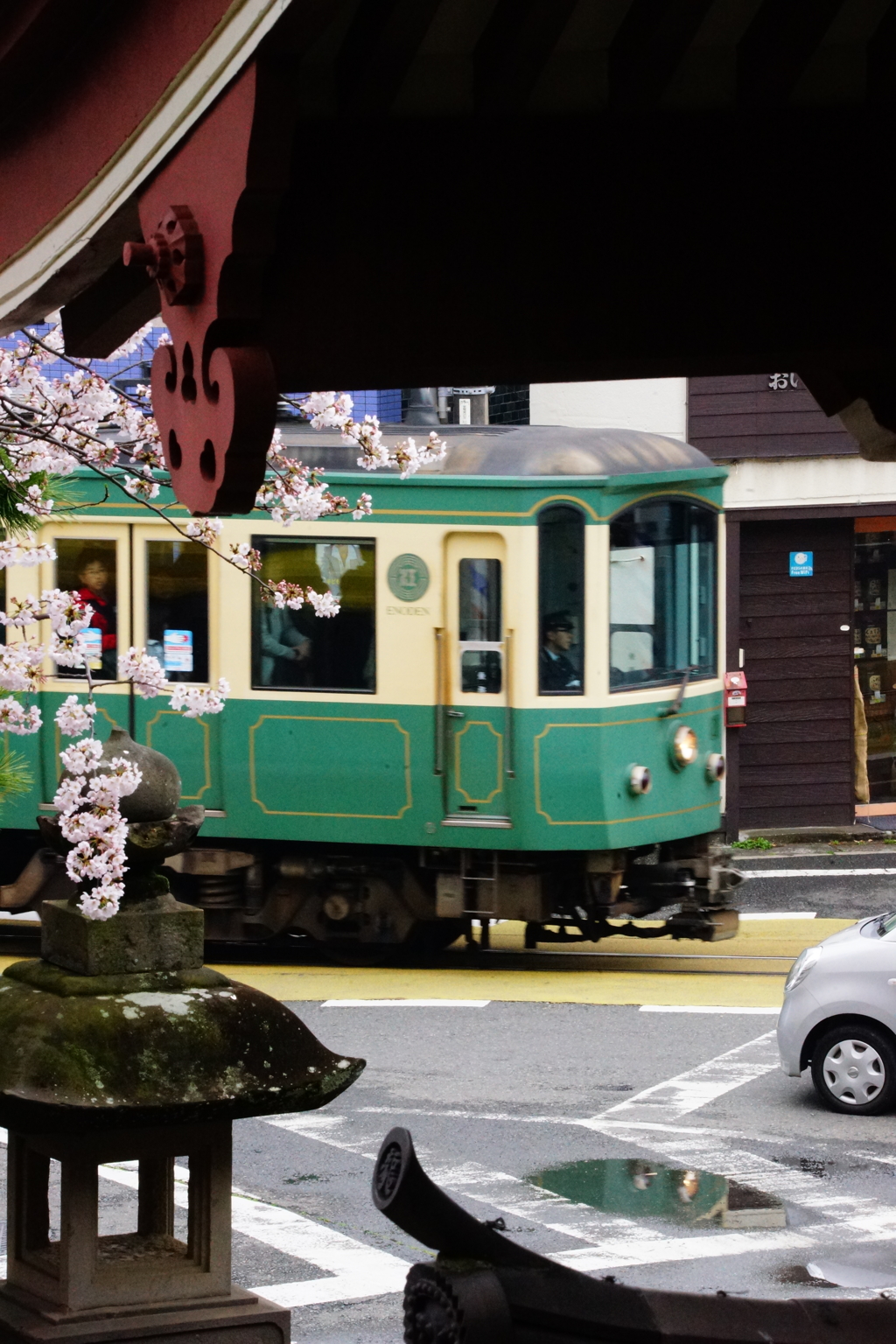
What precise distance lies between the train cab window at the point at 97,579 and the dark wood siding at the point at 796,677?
8.51 metres

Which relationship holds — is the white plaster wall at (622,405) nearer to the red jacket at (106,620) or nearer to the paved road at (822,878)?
the paved road at (822,878)

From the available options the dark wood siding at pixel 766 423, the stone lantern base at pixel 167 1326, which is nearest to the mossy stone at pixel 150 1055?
the stone lantern base at pixel 167 1326

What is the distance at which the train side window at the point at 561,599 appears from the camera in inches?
525

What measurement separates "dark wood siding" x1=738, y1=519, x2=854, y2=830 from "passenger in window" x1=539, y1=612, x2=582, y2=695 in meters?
7.49

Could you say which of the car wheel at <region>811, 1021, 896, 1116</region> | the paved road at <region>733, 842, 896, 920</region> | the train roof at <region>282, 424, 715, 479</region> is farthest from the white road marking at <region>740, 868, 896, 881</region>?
the car wheel at <region>811, 1021, 896, 1116</region>

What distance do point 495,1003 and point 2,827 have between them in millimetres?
4095

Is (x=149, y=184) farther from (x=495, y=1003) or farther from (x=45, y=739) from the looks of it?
(x=45, y=739)

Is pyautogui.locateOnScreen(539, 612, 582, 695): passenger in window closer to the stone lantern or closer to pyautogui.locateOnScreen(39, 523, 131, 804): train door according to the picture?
pyautogui.locateOnScreen(39, 523, 131, 804): train door

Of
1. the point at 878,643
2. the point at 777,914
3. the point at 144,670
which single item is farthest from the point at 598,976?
the point at 878,643

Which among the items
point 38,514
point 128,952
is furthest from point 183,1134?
point 38,514

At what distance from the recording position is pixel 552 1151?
9.84m

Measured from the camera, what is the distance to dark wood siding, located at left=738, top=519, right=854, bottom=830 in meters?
20.6

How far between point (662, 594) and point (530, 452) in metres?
1.42

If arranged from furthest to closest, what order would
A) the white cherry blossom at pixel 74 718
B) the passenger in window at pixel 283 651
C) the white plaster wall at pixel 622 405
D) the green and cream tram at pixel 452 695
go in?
the white plaster wall at pixel 622 405
the passenger in window at pixel 283 651
the green and cream tram at pixel 452 695
the white cherry blossom at pixel 74 718
